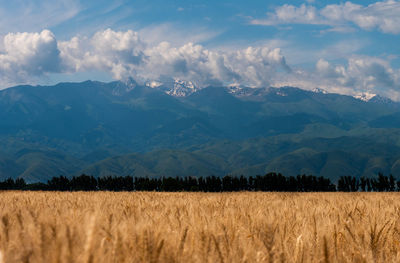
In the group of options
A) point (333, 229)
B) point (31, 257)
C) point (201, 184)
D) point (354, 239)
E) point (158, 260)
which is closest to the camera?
point (31, 257)

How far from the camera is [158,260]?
95.4 inches

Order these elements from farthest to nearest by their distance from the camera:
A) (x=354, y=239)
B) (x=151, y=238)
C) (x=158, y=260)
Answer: (x=354, y=239) < (x=151, y=238) < (x=158, y=260)

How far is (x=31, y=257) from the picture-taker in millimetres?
1979

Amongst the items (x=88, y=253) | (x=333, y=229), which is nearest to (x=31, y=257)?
(x=88, y=253)

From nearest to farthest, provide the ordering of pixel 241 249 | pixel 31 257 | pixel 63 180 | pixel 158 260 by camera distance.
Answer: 1. pixel 31 257
2. pixel 158 260
3. pixel 241 249
4. pixel 63 180

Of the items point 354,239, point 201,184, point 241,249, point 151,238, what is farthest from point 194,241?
point 201,184

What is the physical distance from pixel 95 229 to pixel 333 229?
123 inches

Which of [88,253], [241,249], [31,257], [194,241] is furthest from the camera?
[194,241]

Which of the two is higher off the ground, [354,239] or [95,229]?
[95,229]

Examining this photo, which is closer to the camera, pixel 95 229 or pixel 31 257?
pixel 95 229

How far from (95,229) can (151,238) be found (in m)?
0.93

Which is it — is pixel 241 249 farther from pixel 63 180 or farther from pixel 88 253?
pixel 63 180

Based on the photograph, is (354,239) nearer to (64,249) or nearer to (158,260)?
(158,260)

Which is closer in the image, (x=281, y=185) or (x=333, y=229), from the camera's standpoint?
(x=333, y=229)
